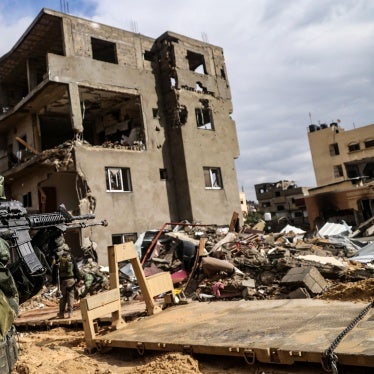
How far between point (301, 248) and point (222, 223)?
8802 millimetres

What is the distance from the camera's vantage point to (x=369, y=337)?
3832 millimetres

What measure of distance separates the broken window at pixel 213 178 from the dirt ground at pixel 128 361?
1512cm

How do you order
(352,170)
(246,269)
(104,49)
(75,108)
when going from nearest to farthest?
(246,269) < (75,108) < (104,49) < (352,170)

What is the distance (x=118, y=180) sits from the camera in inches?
747

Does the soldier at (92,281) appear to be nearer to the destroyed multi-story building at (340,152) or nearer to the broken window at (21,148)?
the broken window at (21,148)

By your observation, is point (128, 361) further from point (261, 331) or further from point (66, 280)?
point (66, 280)

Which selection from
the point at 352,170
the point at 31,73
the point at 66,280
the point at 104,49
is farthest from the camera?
the point at 352,170

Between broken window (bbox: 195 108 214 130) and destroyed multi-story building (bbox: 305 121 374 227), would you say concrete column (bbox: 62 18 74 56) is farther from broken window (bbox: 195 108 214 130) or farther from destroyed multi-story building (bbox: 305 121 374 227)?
destroyed multi-story building (bbox: 305 121 374 227)

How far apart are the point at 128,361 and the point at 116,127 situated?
17875mm

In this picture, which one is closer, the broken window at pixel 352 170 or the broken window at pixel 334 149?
the broken window at pixel 352 170

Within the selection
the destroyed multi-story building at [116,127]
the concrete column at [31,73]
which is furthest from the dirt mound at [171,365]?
the concrete column at [31,73]

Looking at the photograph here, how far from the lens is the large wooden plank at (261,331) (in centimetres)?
386

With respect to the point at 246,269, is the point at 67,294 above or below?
above

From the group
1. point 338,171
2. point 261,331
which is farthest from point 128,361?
point 338,171
